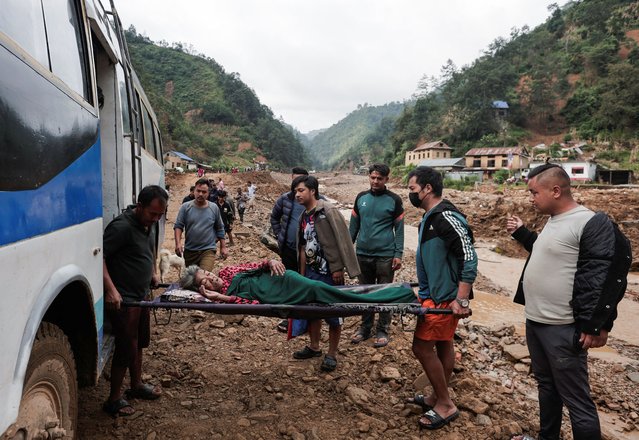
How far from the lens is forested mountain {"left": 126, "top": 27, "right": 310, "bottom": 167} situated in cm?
6000

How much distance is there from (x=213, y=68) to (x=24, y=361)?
99645 mm

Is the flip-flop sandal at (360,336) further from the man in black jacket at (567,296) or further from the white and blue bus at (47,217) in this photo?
the white and blue bus at (47,217)

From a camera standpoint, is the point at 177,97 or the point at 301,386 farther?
the point at 177,97

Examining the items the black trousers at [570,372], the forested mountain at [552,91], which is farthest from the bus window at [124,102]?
the forested mountain at [552,91]

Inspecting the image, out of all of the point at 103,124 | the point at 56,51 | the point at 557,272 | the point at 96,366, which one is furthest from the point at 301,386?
the point at 56,51

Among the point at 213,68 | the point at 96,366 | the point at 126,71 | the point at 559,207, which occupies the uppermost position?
the point at 213,68

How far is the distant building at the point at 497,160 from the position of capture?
4334cm

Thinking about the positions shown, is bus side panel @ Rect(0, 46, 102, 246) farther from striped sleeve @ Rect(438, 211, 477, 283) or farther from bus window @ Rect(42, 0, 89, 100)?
striped sleeve @ Rect(438, 211, 477, 283)

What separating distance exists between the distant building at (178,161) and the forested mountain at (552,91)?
101ft

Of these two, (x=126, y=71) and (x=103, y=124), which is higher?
(x=126, y=71)

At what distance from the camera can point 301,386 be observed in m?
3.71

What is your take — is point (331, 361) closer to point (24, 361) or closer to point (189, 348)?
point (189, 348)

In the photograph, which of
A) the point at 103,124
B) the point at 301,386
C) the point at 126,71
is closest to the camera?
the point at 103,124

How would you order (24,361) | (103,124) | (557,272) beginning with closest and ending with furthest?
(24,361) → (557,272) → (103,124)
